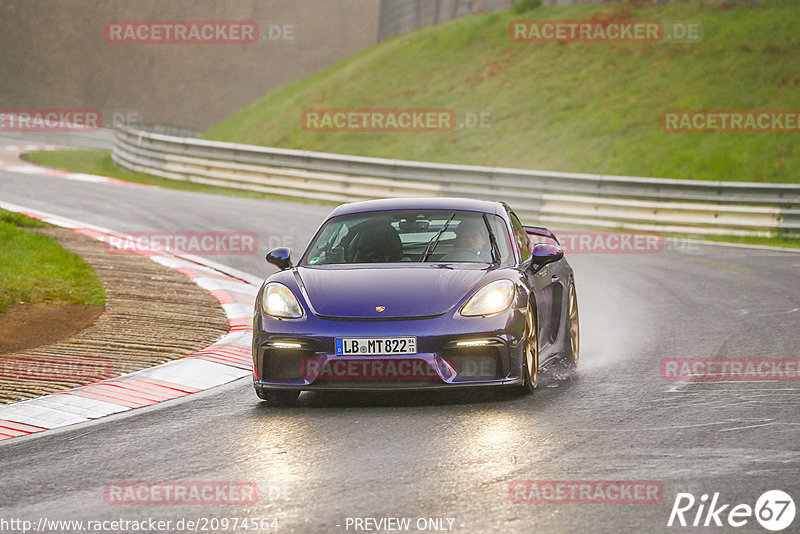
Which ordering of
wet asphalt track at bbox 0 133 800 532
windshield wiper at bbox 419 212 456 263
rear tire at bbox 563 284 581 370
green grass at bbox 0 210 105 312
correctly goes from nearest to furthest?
wet asphalt track at bbox 0 133 800 532 → windshield wiper at bbox 419 212 456 263 → rear tire at bbox 563 284 581 370 → green grass at bbox 0 210 105 312

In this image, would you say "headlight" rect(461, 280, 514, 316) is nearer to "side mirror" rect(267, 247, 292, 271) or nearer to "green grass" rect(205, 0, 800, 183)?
"side mirror" rect(267, 247, 292, 271)

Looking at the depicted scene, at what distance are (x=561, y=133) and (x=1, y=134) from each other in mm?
22125

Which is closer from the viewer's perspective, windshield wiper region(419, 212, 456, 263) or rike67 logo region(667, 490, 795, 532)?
rike67 logo region(667, 490, 795, 532)

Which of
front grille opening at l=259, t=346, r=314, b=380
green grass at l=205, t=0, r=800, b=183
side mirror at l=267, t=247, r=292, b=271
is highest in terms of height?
green grass at l=205, t=0, r=800, b=183

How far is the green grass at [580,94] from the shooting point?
1042 inches

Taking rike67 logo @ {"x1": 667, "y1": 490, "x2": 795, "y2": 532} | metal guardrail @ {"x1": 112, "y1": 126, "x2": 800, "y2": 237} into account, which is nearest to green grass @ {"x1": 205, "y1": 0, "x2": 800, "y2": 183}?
metal guardrail @ {"x1": 112, "y1": 126, "x2": 800, "y2": 237}

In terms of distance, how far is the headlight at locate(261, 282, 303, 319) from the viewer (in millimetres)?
7496

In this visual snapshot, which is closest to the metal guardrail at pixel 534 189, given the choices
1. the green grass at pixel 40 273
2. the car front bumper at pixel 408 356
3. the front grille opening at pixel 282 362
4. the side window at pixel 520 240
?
the green grass at pixel 40 273

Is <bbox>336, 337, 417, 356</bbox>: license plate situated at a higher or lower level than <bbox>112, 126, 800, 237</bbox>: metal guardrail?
lower

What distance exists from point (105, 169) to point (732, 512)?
90.1ft

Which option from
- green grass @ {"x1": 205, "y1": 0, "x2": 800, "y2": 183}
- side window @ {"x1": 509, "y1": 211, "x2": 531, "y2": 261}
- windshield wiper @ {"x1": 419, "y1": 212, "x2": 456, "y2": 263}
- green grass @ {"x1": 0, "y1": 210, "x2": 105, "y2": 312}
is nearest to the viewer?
windshield wiper @ {"x1": 419, "y1": 212, "x2": 456, "y2": 263}

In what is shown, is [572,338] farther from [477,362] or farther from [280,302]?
[280,302]

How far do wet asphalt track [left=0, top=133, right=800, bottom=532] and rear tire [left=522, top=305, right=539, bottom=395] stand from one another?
0.10m

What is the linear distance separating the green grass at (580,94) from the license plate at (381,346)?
60.6 ft
